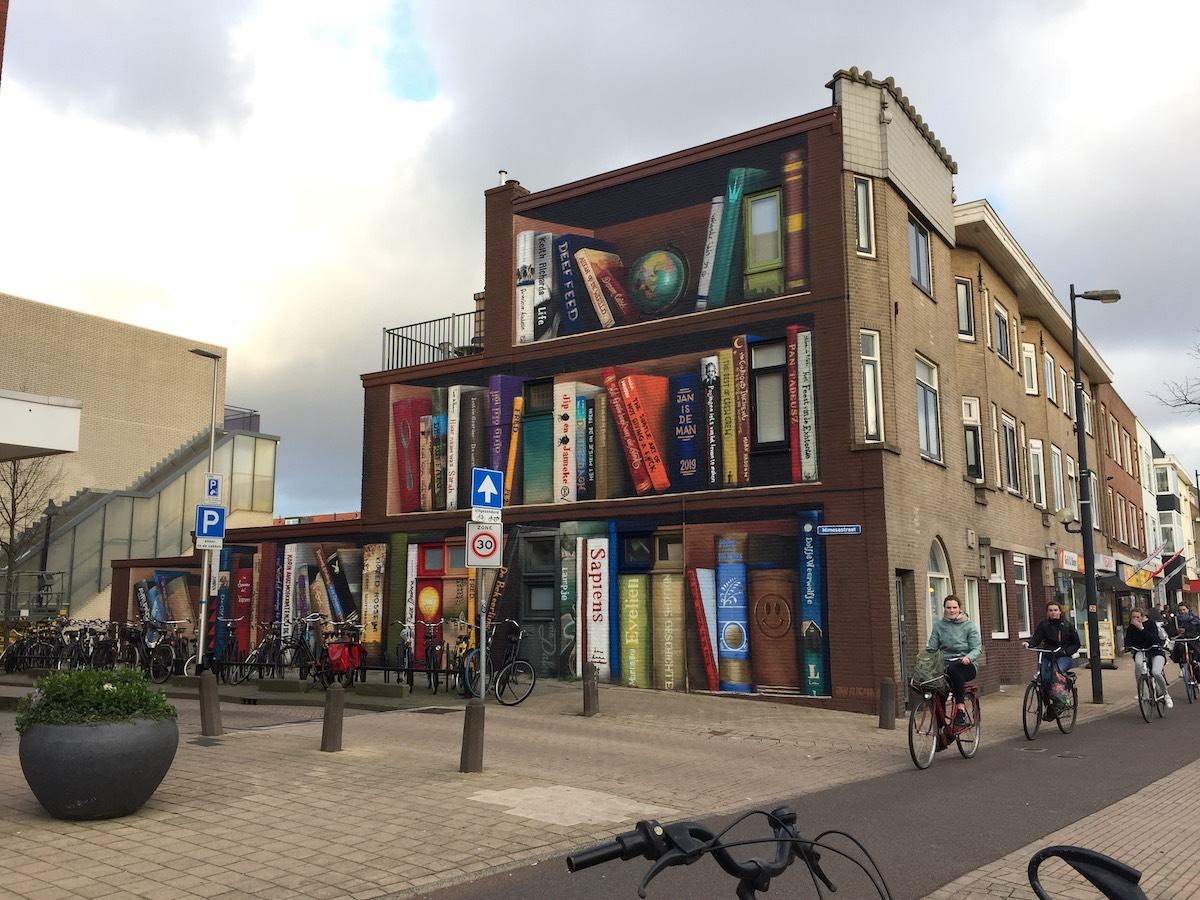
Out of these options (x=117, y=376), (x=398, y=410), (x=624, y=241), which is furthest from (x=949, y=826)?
(x=117, y=376)

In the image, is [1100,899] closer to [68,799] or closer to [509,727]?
[68,799]

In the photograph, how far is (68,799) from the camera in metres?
7.53

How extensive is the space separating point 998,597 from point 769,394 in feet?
29.5

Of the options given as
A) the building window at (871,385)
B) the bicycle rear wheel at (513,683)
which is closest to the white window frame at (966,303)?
the building window at (871,385)

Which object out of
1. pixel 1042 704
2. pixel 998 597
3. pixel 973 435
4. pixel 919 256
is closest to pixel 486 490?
pixel 1042 704

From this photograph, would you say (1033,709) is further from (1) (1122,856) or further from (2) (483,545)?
(2) (483,545)

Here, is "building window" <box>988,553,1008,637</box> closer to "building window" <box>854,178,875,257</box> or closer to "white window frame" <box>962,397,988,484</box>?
"white window frame" <box>962,397,988,484</box>

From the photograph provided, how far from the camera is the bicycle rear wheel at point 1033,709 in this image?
44.8ft

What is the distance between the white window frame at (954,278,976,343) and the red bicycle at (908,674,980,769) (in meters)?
13.4

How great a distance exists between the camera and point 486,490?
1288 centimetres

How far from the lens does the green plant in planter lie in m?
7.59

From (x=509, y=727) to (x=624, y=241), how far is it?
10.5m

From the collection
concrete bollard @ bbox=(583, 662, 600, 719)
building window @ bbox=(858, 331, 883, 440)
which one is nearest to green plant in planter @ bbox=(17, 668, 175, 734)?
concrete bollard @ bbox=(583, 662, 600, 719)

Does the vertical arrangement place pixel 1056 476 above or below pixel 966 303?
below
